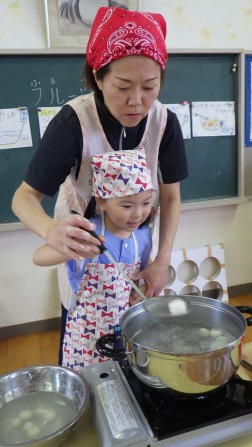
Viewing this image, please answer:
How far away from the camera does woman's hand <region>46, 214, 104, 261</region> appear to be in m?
0.74

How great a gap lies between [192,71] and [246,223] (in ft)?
3.58

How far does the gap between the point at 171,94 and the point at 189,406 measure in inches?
76.1

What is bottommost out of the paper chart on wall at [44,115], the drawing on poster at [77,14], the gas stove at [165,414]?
the gas stove at [165,414]

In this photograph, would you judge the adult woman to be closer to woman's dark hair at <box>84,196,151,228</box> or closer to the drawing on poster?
woman's dark hair at <box>84,196,151,228</box>

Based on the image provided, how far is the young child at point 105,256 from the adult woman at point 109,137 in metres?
0.07

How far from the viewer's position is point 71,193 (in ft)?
3.60

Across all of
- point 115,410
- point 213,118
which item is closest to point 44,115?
point 213,118

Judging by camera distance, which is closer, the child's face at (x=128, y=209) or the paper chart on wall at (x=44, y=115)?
the child's face at (x=128, y=209)

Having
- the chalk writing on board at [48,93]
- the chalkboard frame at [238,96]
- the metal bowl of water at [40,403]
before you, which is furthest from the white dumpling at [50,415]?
the chalk writing on board at [48,93]

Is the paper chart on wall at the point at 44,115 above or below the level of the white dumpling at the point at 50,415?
above

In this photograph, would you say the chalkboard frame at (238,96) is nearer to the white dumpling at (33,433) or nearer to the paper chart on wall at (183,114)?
the paper chart on wall at (183,114)

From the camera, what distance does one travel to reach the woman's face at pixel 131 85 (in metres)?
0.86

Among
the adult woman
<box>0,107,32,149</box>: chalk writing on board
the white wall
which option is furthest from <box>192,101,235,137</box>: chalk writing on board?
the adult woman

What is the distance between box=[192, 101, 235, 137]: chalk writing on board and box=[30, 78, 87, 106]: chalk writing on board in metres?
0.78
